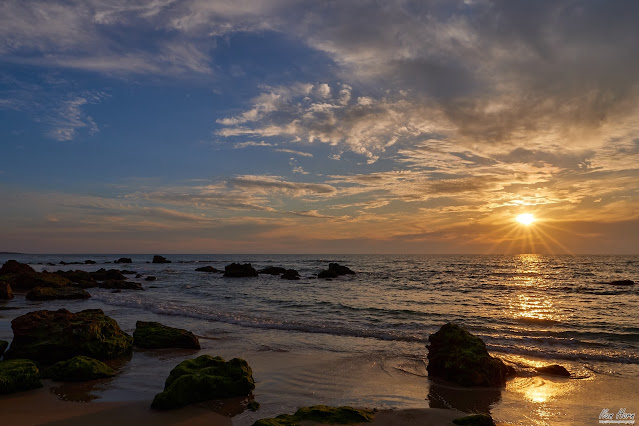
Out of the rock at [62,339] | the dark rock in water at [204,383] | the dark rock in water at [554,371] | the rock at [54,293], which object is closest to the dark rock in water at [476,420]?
the dark rock in water at [204,383]

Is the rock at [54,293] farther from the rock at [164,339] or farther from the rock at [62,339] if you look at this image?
the rock at [164,339]

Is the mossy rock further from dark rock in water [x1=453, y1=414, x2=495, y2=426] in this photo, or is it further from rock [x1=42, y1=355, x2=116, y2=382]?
rock [x1=42, y1=355, x2=116, y2=382]

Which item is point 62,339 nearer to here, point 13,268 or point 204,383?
point 204,383

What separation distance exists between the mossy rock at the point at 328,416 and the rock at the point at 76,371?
5337 mm

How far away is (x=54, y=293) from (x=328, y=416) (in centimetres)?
2645

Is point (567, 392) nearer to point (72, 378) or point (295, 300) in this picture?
point (72, 378)

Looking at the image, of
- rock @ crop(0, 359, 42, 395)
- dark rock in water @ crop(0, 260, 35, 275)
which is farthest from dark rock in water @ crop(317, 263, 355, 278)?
rock @ crop(0, 359, 42, 395)

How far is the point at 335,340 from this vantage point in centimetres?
1502

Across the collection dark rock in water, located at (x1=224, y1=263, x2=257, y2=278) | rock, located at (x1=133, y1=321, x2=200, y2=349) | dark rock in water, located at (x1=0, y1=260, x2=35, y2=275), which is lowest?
dark rock in water, located at (x1=224, y1=263, x2=257, y2=278)

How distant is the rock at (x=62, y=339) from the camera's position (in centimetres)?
1077

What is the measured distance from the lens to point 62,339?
36.1 ft

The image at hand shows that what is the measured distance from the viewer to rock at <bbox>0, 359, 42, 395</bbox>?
8.23m

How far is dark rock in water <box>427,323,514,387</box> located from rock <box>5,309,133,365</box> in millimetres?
9156

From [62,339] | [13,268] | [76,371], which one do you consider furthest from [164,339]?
[13,268]
